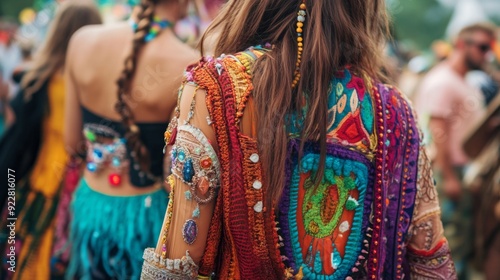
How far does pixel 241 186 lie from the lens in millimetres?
1603

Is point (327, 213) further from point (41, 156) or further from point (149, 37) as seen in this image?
point (41, 156)

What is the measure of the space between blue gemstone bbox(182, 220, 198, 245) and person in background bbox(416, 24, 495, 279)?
401cm

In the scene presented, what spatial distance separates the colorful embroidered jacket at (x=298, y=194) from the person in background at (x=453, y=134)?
3.66 m

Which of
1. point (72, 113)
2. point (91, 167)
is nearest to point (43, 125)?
point (72, 113)

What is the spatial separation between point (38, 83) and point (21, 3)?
43.8 ft

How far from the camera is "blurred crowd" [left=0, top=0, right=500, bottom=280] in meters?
3.74

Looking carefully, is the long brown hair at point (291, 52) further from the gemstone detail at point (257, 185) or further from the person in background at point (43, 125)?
the person in background at point (43, 125)

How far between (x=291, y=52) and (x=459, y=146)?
162 inches

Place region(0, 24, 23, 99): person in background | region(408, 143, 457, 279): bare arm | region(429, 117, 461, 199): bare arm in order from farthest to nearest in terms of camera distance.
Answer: region(0, 24, 23, 99): person in background
region(429, 117, 461, 199): bare arm
region(408, 143, 457, 279): bare arm

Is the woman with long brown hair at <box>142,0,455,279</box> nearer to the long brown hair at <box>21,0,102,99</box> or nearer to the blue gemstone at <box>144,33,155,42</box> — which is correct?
the blue gemstone at <box>144,33,155,42</box>

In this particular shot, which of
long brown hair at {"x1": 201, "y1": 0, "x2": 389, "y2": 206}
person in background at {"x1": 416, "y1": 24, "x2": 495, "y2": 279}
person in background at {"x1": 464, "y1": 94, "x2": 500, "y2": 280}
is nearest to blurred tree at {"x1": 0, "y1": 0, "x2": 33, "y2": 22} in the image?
person in background at {"x1": 416, "y1": 24, "x2": 495, "y2": 279}

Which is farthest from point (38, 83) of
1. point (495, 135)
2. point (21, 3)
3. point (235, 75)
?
point (21, 3)

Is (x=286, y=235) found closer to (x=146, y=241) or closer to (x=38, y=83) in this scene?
(x=146, y=241)

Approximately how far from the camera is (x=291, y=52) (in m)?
1.68
